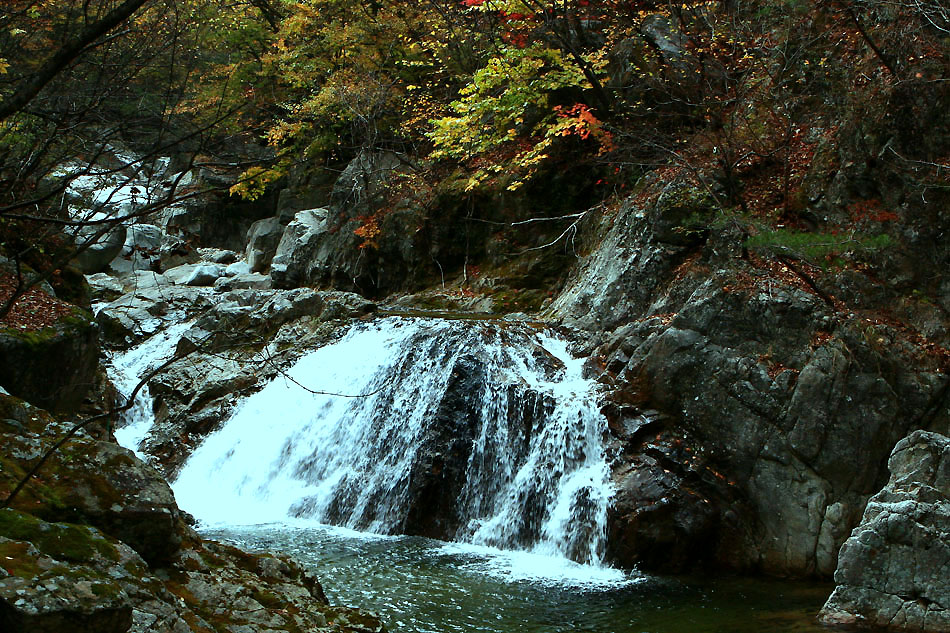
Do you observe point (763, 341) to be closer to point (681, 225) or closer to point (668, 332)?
point (668, 332)

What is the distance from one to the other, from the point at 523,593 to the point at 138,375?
413 inches

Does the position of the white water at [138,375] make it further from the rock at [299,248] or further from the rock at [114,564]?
the rock at [114,564]

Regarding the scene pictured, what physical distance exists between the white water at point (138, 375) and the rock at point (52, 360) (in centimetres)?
212

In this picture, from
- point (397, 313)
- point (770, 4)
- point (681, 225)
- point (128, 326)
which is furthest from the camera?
point (128, 326)

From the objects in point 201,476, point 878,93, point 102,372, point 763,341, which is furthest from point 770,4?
point 102,372

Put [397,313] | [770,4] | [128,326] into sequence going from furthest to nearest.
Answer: [128,326], [397,313], [770,4]

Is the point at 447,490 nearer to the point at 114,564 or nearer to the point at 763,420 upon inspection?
the point at 763,420

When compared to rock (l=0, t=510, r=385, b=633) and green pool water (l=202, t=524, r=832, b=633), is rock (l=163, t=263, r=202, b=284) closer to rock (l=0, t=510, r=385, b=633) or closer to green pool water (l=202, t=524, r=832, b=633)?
green pool water (l=202, t=524, r=832, b=633)

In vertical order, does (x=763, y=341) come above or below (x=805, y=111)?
below

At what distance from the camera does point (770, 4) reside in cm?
1226

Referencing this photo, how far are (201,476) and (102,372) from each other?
2793 mm

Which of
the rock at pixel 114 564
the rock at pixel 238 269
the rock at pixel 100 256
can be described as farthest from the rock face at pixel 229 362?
the rock at pixel 114 564

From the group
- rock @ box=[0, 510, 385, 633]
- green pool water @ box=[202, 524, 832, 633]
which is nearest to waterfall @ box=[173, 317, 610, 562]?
green pool water @ box=[202, 524, 832, 633]

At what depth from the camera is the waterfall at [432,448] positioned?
8984 millimetres
